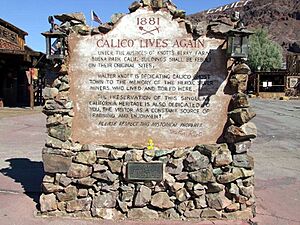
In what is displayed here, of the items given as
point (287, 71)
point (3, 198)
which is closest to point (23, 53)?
point (3, 198)

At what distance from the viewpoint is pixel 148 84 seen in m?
5.29

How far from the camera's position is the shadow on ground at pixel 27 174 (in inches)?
251

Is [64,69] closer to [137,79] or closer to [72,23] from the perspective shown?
[72,23]

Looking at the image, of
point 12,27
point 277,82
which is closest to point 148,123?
point 12,27

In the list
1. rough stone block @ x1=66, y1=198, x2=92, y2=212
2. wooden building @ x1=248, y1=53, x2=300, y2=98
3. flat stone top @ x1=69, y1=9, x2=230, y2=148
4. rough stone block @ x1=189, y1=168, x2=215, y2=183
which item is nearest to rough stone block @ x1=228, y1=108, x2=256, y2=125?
flat stone top @ x1=69, y1=9, x2=230, y2=148

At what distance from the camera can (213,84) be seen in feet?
17.1

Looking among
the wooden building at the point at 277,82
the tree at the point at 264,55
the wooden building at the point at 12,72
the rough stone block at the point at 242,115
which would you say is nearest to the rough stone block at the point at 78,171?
the rough stone block at the point at 242,115

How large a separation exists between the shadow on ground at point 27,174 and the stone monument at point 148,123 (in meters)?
1.20

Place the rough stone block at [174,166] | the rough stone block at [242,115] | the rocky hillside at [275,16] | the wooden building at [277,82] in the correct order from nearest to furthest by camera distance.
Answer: the rough stone block at [242,115]
the rough stone block at [174,166]
the wooden building at [277,82]
the rocky hillside at [275,16]

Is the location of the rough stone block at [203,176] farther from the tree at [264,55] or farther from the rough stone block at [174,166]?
the tree at [264,55]

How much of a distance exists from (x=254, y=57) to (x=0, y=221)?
63923mm

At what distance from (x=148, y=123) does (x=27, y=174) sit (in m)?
3.31

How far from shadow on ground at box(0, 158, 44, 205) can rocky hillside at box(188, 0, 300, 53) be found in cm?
11391

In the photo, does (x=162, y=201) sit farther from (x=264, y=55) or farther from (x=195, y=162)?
(x=264, y=55)
